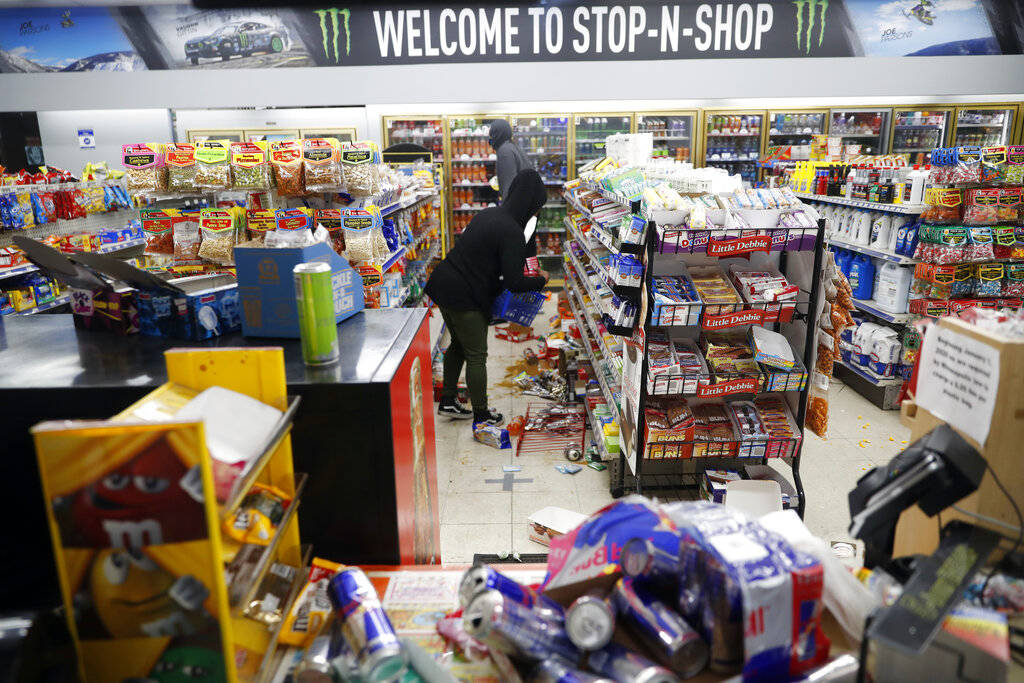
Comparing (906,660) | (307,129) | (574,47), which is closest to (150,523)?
(906,660)

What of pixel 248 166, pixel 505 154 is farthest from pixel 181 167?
pixel 505 154

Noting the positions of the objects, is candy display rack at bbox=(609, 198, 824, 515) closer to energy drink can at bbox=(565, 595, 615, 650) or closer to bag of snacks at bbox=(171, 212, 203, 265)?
energy drink can at bbox=(565, 595, 615, 650)

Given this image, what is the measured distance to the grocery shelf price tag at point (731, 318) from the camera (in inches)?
124

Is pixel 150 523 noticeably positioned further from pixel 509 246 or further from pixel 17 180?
pixel 17 180

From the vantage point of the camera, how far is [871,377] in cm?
527

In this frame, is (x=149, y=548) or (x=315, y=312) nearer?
(x=149, y=548)

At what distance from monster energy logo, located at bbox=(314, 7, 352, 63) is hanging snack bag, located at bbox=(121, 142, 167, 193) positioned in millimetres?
4399

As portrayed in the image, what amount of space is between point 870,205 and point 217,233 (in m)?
5.10

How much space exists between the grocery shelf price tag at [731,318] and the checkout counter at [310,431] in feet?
6.15

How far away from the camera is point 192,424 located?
86 centimetres

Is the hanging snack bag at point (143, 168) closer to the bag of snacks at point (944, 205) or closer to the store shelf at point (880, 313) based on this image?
the bag of snacks at point (944, 205)

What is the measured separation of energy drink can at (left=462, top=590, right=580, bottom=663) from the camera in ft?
3.54

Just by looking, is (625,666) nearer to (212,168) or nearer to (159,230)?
(212,168)

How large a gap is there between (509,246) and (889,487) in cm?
355
